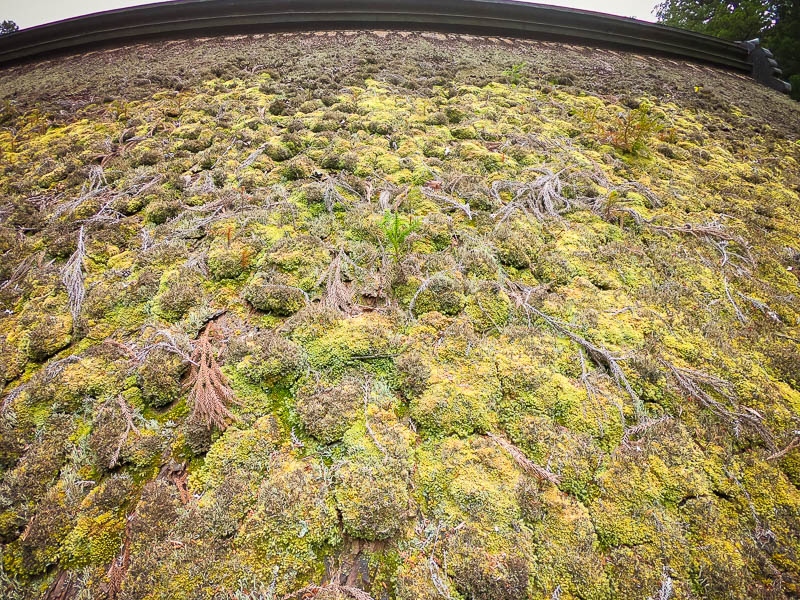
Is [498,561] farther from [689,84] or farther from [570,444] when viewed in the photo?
[689,84]

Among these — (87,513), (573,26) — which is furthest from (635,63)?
(87,513)

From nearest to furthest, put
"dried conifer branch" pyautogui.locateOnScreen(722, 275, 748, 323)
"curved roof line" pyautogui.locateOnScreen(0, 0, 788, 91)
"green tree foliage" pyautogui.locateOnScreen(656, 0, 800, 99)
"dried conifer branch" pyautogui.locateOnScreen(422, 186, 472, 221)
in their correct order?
1. "dried conifer branch" pyautogui.locateOnScreen(722, 275, 748, 323)
2. "dried conifer branch" pyautogui.locateOnScreen(422, 186, 472, 221)
3. "curved roof line" pyautogui.locateOnScreen(0, 0, 788, 91)
4. "green tree foliage" pyautogui.locateOnScreen(656, 0, 800, 99)

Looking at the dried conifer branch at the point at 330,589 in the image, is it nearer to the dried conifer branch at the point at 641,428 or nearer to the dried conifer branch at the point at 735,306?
the dried conifer branch at the point at 641,428

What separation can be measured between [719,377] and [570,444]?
1.14 metres

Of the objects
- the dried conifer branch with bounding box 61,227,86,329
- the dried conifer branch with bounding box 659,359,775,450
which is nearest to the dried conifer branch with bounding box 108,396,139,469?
the dried conifer branch with bounding box 61,227,86,329

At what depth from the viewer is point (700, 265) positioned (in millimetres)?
2645

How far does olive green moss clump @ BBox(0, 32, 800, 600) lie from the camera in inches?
51.6

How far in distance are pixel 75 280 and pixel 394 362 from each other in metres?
2.39

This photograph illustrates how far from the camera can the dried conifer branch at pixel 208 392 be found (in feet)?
5.35

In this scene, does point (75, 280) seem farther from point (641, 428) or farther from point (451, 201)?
point (641, 428)

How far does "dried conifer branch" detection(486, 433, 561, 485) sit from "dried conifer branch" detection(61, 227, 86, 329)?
2722 mm

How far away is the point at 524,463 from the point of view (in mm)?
1551

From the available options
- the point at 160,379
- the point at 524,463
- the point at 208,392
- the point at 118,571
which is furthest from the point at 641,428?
the point at 160,379

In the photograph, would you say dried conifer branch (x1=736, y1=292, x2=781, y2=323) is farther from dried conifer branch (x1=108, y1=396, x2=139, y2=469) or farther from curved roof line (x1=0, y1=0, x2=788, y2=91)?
curved roof line (x1=0, y1=0, x2=788, y2=91)
